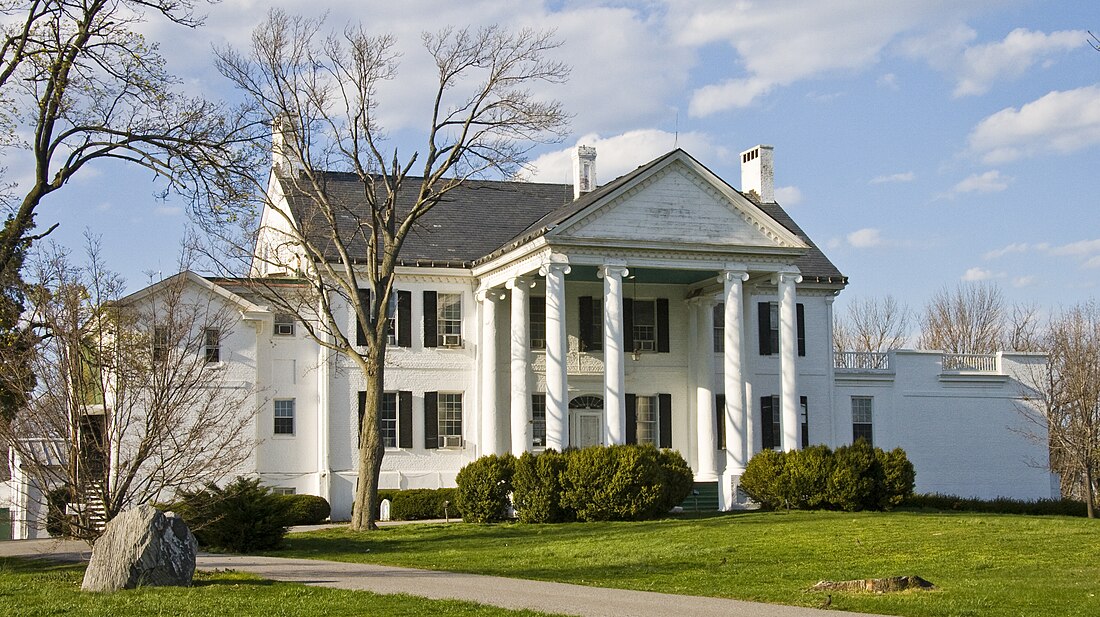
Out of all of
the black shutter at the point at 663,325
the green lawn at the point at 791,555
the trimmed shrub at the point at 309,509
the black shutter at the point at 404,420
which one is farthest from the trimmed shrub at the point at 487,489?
the black shutter at the point at 663,325

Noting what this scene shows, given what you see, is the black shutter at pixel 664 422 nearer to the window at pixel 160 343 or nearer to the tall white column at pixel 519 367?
the tall white column at pixel 519 367

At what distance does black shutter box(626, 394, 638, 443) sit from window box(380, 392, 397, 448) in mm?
7051

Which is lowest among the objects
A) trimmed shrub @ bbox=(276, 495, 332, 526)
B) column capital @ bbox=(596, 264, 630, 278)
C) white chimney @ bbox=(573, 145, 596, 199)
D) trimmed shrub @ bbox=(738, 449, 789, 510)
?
trimmed shrub @ bbox=(276, 495, 332, 526)

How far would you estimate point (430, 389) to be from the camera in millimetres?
37250

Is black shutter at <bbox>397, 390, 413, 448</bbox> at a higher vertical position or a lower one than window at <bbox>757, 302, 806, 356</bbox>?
lower

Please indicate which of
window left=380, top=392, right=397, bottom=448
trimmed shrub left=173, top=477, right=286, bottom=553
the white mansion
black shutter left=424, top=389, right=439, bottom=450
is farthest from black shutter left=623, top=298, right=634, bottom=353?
trimmed shrub left=173, top=477, right=286, bottom=553

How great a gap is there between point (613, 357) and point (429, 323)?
727cm

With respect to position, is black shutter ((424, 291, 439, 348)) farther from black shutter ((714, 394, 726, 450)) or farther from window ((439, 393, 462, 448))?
black shutter ((714, 394, 726, 450))

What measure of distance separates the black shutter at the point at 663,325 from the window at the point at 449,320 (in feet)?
20.2

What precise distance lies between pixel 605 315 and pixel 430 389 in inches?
281

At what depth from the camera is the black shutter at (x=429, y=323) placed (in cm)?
3731

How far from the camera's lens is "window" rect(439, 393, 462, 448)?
37.2 m

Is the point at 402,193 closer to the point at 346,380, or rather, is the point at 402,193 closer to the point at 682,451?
the point at 346,380

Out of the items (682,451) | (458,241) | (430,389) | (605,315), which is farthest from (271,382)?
(682,451)
